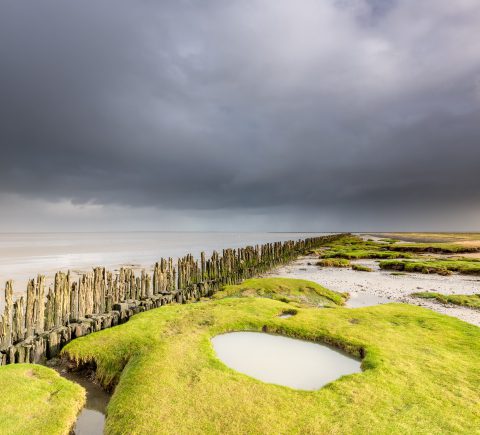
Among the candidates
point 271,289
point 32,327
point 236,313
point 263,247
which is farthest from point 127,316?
point 263,247

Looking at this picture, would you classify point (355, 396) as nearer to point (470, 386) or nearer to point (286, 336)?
point (470, 386)

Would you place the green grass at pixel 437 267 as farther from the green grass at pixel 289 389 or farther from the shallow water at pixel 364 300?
the green grass at pixel 289 389

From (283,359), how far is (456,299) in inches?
521

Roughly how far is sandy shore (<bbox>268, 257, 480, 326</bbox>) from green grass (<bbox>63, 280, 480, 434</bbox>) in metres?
6.25

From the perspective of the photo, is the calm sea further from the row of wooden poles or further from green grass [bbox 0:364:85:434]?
green grass [bbox 0:364:85:434]

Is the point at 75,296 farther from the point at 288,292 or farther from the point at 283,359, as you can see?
the point at 288,292

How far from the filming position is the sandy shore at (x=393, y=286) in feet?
48.8

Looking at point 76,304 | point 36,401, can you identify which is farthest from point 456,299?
point 36,401

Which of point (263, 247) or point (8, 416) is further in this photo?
point (263, 247)

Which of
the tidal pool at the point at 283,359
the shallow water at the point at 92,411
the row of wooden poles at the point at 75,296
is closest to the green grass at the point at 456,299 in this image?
the tidal pool at the point at 283,359

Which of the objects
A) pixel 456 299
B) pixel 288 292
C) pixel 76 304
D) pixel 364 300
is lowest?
pixel 364 300

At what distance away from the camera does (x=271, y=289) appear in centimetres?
1628

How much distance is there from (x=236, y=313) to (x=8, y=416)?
20.0 ft

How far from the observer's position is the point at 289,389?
545 centimetres
